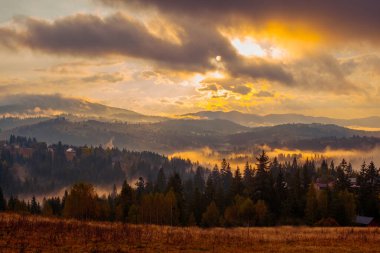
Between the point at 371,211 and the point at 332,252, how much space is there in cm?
7968

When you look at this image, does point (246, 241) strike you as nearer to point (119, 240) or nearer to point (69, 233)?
point (119, 240)

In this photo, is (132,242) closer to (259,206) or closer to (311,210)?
(259,206)

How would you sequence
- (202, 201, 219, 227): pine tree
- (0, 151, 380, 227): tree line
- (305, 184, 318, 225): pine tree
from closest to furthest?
1. (305, 184, 318, 225): pine tree
2. (0, 151, 380, 227): tree line
3. (202, 201, 219, 227): pine tree

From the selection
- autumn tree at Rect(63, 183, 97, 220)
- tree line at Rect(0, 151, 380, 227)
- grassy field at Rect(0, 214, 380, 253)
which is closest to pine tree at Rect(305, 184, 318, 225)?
tree line at Rect(0, 151, 380, 227)

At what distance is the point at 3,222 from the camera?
3462 cm

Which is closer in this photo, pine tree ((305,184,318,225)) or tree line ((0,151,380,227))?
pine tree ((305,184,318,225))

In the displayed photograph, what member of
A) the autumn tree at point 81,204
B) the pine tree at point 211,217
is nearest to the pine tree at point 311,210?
the pine tree at point 211,217

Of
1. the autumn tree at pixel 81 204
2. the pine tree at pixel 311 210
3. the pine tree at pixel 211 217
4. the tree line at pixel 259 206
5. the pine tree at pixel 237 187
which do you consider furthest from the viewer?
the pine tree at pixel 237 187

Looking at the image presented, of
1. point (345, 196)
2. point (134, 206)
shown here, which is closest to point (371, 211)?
point (345, 196)

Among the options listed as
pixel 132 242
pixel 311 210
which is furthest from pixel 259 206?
pixel 132 242

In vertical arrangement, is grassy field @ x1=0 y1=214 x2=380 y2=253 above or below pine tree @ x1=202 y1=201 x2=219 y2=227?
above

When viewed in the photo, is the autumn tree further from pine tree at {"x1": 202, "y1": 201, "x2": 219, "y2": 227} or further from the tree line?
pine tree at {"x1": 202, "y1": 201, "x2": 219, "y2": 227}

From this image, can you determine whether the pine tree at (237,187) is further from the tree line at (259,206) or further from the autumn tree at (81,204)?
the autumn tree at (81,204)

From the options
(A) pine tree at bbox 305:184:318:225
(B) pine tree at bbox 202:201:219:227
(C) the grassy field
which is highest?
(C) the grassy field
